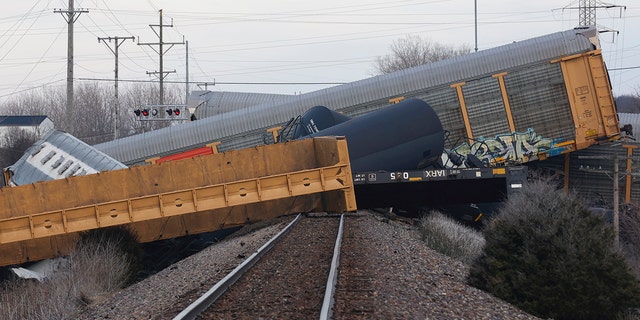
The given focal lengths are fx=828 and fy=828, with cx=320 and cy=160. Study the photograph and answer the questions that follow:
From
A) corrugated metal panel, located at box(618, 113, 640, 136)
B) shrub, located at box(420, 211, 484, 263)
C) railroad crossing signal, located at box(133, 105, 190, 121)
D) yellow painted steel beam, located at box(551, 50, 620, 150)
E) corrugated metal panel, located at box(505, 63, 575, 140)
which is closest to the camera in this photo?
shrub, located at box(420, 211, 484, 263)

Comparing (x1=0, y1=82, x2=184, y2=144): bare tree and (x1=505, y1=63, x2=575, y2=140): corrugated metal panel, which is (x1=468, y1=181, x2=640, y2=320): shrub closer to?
(x1=505, y1=63, x2=575, y2=140): corrugated metal panel

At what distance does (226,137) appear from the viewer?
32.7m

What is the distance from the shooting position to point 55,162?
2372cm

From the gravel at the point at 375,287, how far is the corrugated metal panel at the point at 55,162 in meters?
8.65

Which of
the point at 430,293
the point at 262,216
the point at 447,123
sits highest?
the point at 447,123

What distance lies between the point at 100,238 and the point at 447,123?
16.6 metres

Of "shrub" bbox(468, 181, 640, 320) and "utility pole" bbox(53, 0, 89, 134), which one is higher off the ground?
"utility pole" bbox(53, 0, 89, 134)

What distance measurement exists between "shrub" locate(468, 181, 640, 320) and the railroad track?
228 centimetres

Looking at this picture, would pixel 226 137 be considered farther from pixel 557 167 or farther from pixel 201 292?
pixel 201 292

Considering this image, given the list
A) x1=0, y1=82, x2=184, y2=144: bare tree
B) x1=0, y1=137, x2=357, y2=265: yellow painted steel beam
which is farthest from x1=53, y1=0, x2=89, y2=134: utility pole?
x1=0, y1=82, x2=184, y2=144: bare tree

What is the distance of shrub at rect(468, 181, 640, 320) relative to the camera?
1052 cm

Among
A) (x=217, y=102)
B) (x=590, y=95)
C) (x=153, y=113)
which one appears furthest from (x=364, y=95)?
(x=153, y=113)

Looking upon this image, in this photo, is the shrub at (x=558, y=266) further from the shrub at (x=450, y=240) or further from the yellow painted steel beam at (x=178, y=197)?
the yellow painted steel beam at (x=178, y=197)

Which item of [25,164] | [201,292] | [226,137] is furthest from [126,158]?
[201,292]
